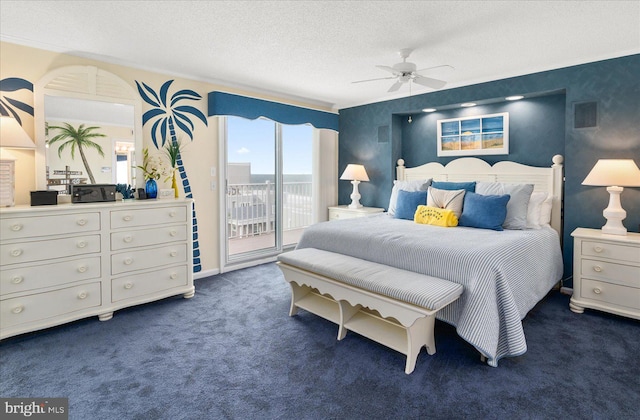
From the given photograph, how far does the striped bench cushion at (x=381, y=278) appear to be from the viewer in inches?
84.6

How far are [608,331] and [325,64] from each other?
3393 millimetres

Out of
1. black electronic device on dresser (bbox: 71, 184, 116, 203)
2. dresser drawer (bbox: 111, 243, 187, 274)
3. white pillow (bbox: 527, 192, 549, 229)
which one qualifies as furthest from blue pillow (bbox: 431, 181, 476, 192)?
black electronic device on dresser (bbox: 71, 184, 116, 203)

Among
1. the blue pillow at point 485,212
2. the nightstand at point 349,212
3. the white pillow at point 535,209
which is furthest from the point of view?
the nightstand at point 349,212

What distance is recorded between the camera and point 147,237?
10.7 feet

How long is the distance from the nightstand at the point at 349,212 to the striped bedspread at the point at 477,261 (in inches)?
54.0

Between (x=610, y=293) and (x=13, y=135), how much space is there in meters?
5.08

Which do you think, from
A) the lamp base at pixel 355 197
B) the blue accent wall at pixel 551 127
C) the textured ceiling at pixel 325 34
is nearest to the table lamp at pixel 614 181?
the blue accent wall at pixel 551 127

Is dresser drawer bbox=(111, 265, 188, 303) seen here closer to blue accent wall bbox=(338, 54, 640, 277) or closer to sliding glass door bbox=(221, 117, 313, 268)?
sliding glass door bbox=(221, 117, 313, 268)

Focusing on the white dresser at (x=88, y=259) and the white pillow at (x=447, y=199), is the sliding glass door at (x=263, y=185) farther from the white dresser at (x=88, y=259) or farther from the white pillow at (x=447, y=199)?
the white pillow at (x=447, y=199)

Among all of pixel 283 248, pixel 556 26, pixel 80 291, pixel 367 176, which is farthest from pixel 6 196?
pixel 556 26

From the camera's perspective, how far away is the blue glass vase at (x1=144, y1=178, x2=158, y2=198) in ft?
A: 11.5

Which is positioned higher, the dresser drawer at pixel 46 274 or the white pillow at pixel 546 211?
the white pillow at pixel 546 211

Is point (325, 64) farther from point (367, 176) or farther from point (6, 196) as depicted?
point (6, 196)

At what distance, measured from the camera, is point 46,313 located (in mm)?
2699
